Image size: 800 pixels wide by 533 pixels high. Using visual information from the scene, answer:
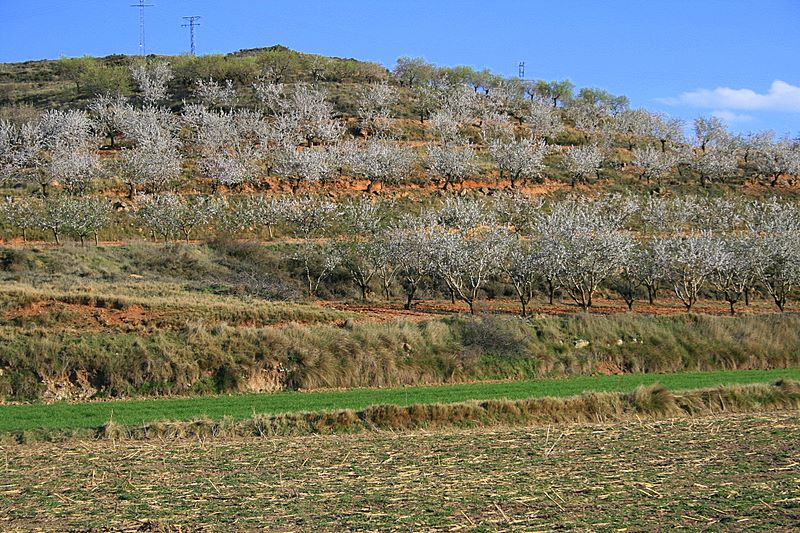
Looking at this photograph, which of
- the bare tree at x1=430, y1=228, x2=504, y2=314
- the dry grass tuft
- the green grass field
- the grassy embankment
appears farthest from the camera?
the bare tree at x1=430, y1=228, x2=504, y2=314

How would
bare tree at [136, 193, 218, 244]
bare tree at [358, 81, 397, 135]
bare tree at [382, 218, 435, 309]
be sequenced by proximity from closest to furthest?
1. bare tree at [382, 218, 435, 309]
2. bare tree at [136, 193, 218, 244]
3. bare tree at [358, 81, 397, 135]

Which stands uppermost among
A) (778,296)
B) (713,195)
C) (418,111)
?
(418,111)

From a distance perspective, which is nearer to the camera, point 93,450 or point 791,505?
point 791,505

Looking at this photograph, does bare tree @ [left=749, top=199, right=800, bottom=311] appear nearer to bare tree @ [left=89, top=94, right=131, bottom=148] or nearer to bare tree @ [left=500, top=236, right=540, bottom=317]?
bare tree @ [left=500, top=236, right=540, bottom=317]

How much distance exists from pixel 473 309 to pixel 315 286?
12.1 m

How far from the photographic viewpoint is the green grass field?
2206 centimetres

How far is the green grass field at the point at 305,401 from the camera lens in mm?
22062

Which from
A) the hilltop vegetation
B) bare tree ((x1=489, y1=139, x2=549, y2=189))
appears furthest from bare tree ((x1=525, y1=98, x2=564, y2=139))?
bare tree ((x1=489, y1=139, x2=549, y2=189))

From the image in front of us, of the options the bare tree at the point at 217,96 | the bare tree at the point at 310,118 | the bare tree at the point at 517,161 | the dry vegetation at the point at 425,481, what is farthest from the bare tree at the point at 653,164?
the dry vegetation at the point at 425,481

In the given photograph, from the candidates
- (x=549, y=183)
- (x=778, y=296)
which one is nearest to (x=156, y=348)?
(x=778, y=296)

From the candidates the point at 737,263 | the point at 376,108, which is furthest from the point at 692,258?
the point at 376,108

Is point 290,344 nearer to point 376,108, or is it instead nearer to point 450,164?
point 450,164

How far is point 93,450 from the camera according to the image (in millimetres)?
17500

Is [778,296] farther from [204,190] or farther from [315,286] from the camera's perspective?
[204,190]
